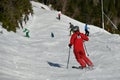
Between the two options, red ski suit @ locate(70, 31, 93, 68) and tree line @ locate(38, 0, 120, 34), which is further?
tree line @ locate(38, 0, 120, 34)

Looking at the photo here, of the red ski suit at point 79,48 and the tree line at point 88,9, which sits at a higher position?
the red ski suit at point 79,48

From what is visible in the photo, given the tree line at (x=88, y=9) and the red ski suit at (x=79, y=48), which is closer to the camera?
the red ski suit at (x=79, y=48)

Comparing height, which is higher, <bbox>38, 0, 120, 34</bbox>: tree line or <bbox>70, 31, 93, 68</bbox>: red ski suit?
<bbox>70, 31, 93, 68</bbox>: red ski suit

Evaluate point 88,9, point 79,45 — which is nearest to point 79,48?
point 79,45

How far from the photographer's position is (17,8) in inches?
1462

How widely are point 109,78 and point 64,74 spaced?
6.41 ft

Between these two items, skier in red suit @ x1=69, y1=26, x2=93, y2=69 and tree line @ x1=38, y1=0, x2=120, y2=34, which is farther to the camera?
tree line @ x1=38, y1=0, x2=120, y2=34

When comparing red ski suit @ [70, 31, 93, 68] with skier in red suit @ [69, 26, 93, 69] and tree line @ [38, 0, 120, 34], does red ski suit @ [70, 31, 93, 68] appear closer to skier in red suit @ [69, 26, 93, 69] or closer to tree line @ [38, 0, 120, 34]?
skier in red suit @ [69, 26, 93, 69]

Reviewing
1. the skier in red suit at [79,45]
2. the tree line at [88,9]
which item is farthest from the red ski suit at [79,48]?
the tree line at [88,9]

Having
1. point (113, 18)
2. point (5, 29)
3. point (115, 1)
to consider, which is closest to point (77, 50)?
point (5, 29)

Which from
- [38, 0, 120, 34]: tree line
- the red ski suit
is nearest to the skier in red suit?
the red ski suit

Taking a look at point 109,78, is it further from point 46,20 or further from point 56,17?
point 56,17

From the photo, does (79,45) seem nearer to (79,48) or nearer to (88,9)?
(79,48)

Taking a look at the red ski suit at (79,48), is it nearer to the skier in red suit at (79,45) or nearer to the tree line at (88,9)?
the skier in red suit at (79,45)
